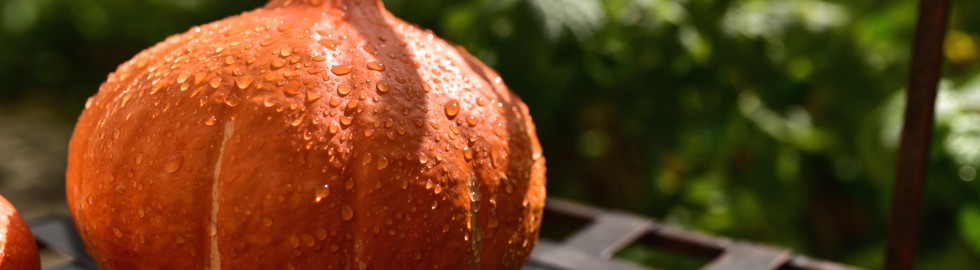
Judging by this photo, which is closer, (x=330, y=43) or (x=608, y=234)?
(x=330, y=43)

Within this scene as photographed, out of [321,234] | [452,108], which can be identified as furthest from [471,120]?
[321,234]

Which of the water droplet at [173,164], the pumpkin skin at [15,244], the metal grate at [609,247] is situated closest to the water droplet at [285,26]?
the water droplet at [173,164]

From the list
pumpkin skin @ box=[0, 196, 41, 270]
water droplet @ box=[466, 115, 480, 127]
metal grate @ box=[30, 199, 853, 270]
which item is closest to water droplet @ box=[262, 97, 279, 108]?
water droplet @ box=[466, 115, 480, 127]

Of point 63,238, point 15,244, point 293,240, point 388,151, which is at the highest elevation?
point 388,151

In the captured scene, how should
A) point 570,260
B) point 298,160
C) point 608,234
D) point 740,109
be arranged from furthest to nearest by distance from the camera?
1. point 740,109
2. point 608,234
3. point 570,260
4. point 298,160

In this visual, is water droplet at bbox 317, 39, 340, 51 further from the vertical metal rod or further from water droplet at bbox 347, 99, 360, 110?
the vertical metal rod

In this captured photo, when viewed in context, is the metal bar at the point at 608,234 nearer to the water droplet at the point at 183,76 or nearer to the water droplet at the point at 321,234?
the water droplet at the point at 321,234

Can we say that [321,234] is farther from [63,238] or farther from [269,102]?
[63,238]
